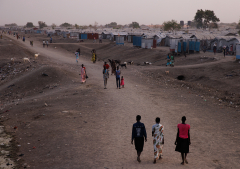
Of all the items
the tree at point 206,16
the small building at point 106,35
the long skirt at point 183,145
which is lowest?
the long skirt at point 183,145

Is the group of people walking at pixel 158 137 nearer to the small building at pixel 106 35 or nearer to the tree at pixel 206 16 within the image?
the small building at pixel 106 35

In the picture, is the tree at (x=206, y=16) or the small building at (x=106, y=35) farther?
the tree at (x=206, y=16)

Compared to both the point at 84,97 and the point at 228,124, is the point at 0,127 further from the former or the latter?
the point at 228,124

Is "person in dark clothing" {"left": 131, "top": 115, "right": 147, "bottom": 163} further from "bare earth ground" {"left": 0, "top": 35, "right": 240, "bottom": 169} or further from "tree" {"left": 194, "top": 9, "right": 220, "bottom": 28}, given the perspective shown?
"tree" {"left": 194, "top": 9, "right": 220, "bottom": 28}

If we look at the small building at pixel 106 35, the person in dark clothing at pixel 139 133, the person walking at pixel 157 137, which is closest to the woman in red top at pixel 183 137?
the person walking at pixel 157 137

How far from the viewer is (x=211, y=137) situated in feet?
32.7

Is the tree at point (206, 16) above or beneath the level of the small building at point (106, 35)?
above

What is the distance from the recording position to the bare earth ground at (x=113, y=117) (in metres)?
8.01

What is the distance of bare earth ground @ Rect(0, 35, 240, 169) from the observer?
801 cm

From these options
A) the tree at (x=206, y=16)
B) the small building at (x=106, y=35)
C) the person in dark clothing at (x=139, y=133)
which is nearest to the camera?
the person in dark clothing at (x=139, y=133)

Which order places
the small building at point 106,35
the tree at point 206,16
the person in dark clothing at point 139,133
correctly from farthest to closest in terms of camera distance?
1. the tree at point 206,16
2. the small building at point 106,35
3. the person in dark clothing at point 139,133

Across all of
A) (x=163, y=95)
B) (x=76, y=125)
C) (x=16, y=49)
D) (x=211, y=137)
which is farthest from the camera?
(x=16, y=49)

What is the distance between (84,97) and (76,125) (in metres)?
4.64

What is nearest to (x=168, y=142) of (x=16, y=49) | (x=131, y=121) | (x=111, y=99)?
(x=131, y=121)
